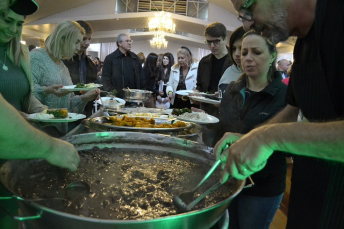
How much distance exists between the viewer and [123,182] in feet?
3.56

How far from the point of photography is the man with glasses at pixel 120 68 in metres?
4.39

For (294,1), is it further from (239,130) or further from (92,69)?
(92,69)

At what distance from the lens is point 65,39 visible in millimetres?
2535

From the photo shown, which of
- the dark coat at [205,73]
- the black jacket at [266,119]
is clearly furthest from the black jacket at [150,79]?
the black jacket at [266,119]

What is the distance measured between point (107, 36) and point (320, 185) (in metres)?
14.8

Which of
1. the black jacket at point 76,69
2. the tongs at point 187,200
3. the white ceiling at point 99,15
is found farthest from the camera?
the white ceiling at point 99,15

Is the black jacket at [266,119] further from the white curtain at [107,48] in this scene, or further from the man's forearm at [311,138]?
the white curtain at [107,48]

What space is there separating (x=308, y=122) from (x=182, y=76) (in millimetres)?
3931

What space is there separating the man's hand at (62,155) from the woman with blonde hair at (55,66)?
1463 millimetres

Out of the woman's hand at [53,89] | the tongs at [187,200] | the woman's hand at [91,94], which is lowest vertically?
the tongs at [187,200]

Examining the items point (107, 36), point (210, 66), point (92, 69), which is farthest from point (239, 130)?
point (107, 36)

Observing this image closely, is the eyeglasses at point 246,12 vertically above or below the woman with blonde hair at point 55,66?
above

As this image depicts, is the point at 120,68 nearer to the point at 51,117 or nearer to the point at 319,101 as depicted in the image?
the point at 51,117

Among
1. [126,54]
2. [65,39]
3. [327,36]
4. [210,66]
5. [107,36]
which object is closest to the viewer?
[327,36]
